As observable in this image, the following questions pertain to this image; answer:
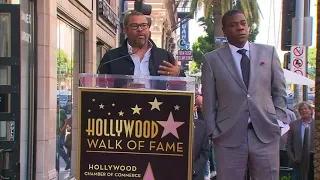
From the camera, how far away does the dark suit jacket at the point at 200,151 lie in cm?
497

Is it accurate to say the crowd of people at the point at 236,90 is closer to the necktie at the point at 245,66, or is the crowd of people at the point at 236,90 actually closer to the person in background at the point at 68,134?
the necktie at the point at 245,66

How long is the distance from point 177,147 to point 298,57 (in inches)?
361

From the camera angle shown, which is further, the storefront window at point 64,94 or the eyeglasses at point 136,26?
the storefront window at point 64,94

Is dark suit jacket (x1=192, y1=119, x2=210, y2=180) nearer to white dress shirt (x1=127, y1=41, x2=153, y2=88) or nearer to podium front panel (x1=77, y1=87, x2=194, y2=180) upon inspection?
white dress shirt (x1=127, y1=41, x2=153, y2=88)

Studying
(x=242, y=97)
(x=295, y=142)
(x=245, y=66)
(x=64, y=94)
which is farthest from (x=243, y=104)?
(x=64, y=94)

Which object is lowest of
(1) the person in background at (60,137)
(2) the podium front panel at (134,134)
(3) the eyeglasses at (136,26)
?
(1) the person in background at (60,137)

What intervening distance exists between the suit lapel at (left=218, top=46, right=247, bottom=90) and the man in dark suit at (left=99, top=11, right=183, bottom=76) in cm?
38

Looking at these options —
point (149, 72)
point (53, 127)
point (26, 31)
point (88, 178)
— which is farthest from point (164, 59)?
point (53, 127)

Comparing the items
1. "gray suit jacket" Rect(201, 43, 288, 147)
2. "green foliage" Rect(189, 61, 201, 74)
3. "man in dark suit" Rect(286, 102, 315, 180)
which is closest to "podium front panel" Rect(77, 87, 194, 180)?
"gray suit jacket" Rect(201, 43, 288, 147)

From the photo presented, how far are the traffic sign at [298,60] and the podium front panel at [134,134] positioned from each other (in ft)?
27.5

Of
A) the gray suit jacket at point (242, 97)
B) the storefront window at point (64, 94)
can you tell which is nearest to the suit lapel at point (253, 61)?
the gray suit jacket at point (242, 97)

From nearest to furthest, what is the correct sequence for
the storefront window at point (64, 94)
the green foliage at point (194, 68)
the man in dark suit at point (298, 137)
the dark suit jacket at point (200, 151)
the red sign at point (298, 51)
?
the dark suit jacket at point (200, 151) < the man in dark suit at point (298, 137) < the storefront window at point (64, 94) < the red sign at point (298, 51) < the green foliage at point (194, 68)

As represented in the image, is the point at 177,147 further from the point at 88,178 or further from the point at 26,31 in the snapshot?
the point at 26,31

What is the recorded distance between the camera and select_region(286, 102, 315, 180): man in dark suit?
273 inches
